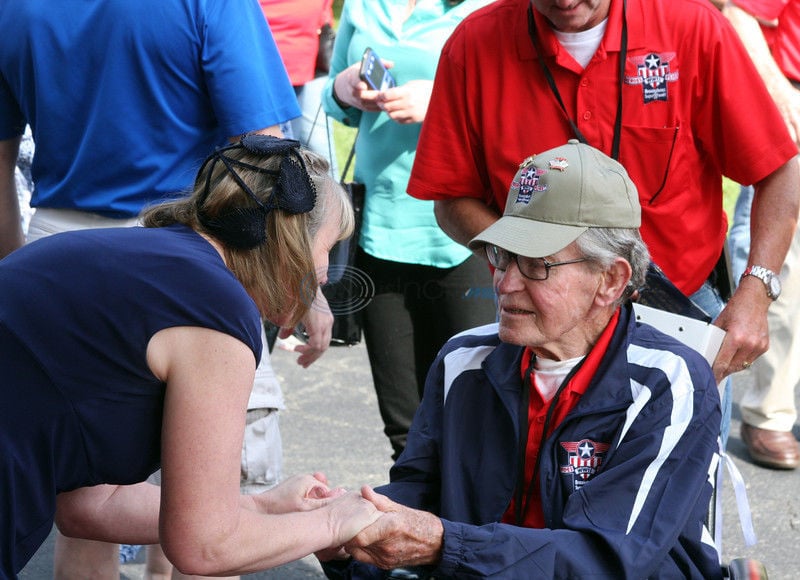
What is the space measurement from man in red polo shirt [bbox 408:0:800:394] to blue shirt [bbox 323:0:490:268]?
1.72 feet

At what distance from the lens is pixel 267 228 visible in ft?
7.35

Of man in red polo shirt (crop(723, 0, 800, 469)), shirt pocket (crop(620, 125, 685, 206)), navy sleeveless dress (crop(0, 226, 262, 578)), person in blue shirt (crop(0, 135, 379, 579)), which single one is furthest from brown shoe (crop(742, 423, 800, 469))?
navy sleeveless dress (crop(0, 226, 262, 578))

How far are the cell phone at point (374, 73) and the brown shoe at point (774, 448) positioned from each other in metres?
2.23

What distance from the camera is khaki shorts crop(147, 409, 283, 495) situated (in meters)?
3.11

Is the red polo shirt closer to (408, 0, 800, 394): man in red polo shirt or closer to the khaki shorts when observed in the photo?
(408, 0, 800, 394): man in red polo shirt

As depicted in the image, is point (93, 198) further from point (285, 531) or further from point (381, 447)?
point (381, 447)

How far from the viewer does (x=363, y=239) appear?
13.1ft

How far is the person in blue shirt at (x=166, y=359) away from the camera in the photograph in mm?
2047

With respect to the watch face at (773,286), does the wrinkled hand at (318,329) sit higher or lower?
lower

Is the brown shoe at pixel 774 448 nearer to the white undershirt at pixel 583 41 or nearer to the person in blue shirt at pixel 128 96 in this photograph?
the white undershirt at pixel 583 41

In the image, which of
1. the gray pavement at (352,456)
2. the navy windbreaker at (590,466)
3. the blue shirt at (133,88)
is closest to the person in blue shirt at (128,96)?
the blue shirt at (133,88)

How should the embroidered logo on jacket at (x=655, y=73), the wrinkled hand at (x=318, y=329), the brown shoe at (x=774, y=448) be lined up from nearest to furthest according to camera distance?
the embroidered logo on jacket at (x=655, y=73), the wrinkled hand at (x=318, y=329), the brown shoe at (x=774, y=448)

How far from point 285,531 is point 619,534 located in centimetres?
67

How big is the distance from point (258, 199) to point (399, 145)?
72.6 inches
